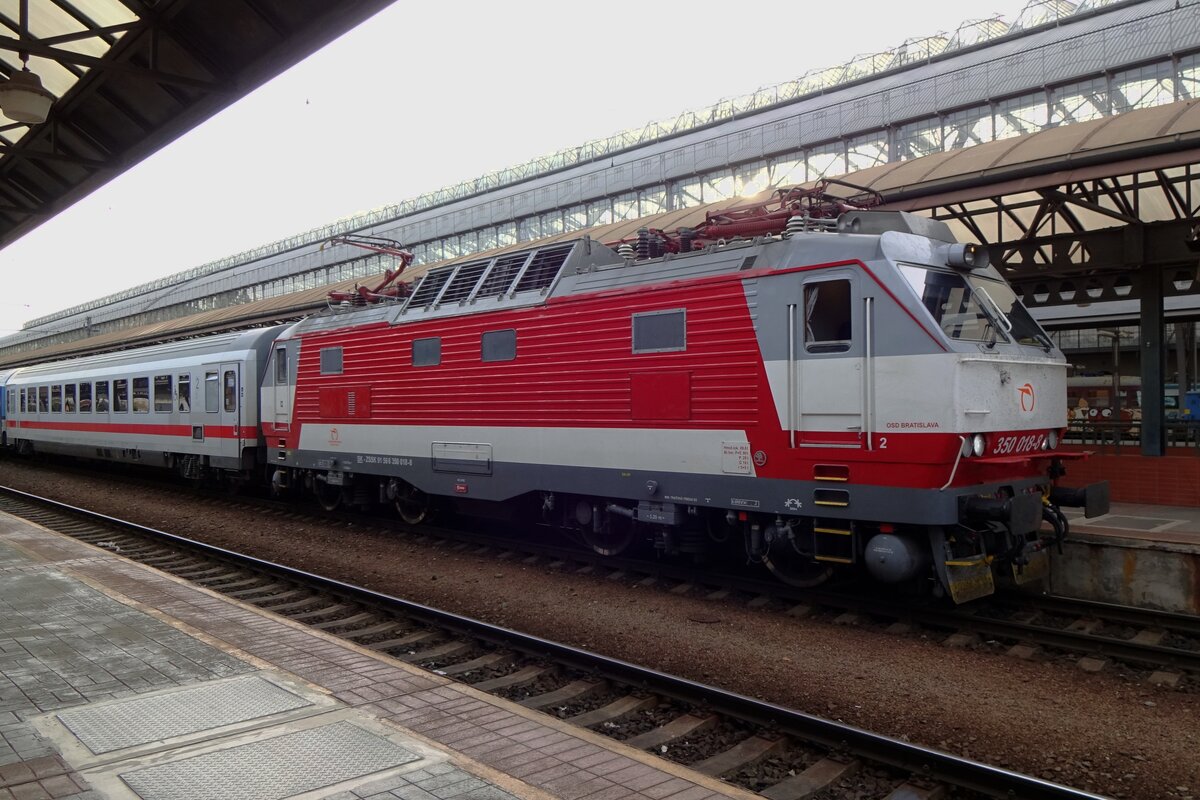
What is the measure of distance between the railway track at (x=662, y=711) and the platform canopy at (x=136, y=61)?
518 cm

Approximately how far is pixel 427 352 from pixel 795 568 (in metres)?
6.05

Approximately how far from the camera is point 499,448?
36.0ft

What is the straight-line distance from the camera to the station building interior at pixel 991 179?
11664 mm

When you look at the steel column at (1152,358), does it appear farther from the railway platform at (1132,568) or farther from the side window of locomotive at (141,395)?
the side window of locomotive at (141,395)

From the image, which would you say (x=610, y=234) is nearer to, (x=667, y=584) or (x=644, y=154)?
(x=667, y=584)

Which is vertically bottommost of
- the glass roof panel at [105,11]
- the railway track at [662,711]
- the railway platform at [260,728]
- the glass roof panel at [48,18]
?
the railway track at [662,711]

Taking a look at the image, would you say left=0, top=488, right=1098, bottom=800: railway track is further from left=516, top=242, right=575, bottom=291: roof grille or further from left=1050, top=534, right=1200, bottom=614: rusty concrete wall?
left=1050, top=534, right=1200, bottom=614: rusty concrete wall

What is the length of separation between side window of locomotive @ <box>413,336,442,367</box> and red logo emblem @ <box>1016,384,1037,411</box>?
7394 mm

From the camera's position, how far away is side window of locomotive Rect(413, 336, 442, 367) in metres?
11.9

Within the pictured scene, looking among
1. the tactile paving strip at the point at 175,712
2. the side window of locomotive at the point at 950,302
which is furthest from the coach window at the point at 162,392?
the side window of locomotive at the point at 950,302

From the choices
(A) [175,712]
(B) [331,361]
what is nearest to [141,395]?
(B) [331,361]

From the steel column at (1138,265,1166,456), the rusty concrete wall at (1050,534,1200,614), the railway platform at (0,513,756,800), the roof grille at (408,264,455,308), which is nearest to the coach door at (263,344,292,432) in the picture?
the roof grille at (408,264,455,308)

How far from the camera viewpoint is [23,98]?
704cm

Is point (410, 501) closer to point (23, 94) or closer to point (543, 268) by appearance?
point (543, 268)
